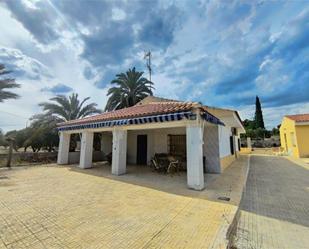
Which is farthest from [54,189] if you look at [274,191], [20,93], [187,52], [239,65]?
[239,65]

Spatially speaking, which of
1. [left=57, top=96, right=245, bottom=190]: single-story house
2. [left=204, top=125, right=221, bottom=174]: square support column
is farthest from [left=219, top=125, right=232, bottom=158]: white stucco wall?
[left=204, top=125, right=221, bottom=174]: square support column

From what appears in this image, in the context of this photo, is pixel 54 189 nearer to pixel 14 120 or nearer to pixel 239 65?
pixel 239 65

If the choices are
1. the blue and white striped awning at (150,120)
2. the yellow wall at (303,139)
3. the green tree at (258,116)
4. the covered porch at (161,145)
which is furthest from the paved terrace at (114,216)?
the green tree at (258,116)

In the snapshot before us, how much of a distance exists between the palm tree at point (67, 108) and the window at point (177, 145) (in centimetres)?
1758

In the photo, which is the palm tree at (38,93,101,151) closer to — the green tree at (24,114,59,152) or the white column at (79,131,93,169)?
the green tree at (24,114,59,152)

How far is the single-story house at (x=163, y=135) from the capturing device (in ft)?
32.6

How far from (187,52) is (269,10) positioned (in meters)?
7.85

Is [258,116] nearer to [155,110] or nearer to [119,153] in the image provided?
[155,110]

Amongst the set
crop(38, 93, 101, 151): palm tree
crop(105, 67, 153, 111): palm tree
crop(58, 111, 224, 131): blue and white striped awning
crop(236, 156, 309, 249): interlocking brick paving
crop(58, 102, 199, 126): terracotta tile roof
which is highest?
crop(105, 67, 153, 111): palm tree

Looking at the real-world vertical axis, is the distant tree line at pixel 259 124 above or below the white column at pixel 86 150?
above

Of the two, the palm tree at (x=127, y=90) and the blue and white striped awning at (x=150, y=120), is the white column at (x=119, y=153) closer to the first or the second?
the blue and white striped awning at (x=150, y=120)

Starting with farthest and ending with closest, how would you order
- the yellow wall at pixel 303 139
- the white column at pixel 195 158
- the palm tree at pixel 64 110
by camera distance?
the palm tree at pixel 64 110, the yellow wall at pixel 303 139, the white column at pixel 195 158

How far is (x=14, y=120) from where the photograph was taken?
34281mm

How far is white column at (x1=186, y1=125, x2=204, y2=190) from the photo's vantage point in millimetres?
9742
